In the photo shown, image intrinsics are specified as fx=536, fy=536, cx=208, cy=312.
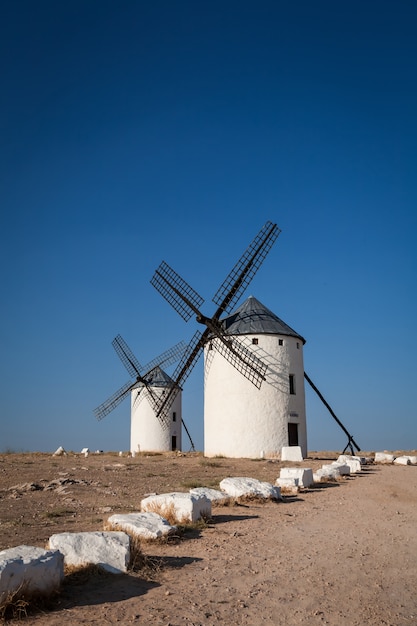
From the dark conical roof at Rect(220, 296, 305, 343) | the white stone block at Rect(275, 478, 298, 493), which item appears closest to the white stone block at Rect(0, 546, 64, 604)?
the white stone block at Rect(275, 478, 298, 493)

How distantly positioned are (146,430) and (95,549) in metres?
30.4

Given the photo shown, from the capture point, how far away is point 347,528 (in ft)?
25.5

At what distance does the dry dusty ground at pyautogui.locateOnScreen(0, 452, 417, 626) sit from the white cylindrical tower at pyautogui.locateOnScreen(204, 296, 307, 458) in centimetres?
1154

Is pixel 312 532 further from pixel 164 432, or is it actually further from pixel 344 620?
pixel 164 432

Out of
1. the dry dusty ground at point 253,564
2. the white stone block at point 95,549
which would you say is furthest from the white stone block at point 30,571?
the white stone block at point 95,549

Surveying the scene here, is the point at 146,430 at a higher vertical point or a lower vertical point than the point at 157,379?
lower

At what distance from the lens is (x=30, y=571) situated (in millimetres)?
4164

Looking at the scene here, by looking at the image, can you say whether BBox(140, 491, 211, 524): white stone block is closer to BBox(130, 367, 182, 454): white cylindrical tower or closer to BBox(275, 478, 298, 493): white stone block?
BBox(275, 478, 298, 493): white stone block

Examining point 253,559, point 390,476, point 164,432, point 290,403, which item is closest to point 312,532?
point 253,559

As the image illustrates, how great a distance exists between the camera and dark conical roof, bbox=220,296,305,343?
77.2 feet

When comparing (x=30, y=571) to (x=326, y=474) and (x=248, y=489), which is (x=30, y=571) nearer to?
(x=248, y=489)

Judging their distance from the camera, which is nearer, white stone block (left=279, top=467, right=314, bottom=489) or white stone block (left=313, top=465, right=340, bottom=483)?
white stone block (left=279, top=467, right=314, bottom=489)

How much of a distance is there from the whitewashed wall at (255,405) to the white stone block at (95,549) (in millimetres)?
17751

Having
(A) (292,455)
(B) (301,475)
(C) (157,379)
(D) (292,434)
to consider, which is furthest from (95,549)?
(C) (157,379)
